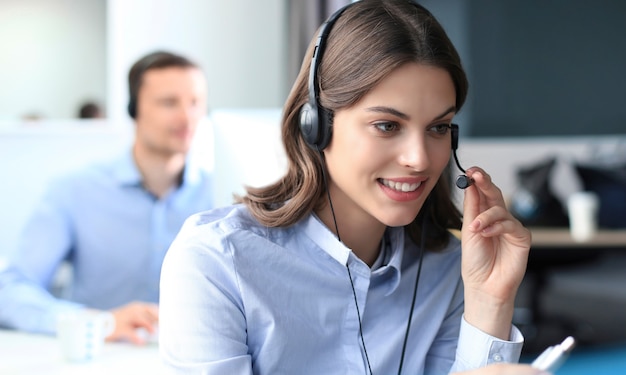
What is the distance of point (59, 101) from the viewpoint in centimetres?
451

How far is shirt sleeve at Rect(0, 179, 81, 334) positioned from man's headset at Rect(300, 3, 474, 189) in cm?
85

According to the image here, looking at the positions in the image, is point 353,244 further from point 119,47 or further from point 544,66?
point 544,66

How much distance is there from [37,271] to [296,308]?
117 centimetres

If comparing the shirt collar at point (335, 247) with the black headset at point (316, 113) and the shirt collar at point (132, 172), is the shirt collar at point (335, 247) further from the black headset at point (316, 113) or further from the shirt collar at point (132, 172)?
the shirt collar at point (132, 172)

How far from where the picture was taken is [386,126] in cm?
120

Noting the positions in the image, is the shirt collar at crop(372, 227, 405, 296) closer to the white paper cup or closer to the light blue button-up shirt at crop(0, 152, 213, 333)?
the light blue button-up shirt at crop(0, 152, 213, 333)

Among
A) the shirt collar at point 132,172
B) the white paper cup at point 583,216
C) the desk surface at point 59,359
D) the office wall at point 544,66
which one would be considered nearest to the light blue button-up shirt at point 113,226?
the shirt collar at point 132,172

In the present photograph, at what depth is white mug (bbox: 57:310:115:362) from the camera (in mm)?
1543

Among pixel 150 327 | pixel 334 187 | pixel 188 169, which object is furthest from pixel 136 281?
pixel 334 187

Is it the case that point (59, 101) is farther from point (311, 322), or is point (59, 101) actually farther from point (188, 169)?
point (311, 322)

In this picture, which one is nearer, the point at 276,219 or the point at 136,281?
the point at 276,219

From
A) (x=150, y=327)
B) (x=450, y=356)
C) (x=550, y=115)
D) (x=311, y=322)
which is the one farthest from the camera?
(x=550, y=115)

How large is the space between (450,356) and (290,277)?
1.12ft

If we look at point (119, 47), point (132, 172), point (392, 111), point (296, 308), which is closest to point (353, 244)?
point (296, 308)
